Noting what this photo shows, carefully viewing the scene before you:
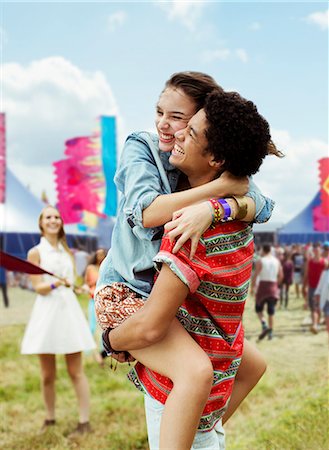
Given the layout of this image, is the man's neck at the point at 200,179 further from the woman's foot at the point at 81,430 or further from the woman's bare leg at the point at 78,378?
the woman's foot at the point at 81,430

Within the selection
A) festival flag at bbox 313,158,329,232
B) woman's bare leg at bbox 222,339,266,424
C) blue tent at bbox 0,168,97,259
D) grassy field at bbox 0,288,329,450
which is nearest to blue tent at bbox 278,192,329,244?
festival flag at bbox 313,158,329,232

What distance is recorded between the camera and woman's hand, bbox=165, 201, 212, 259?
1522 millimetres

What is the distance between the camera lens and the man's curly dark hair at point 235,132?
156cm

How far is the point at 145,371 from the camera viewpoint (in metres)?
1.81

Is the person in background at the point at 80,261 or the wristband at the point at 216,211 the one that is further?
the person in background at the point at 80,261

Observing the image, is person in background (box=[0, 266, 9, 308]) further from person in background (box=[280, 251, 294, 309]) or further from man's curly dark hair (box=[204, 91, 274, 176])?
man's curly dark hair (box=[204, 91, 274, 176])

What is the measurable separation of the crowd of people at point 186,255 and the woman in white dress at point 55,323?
8.24ft

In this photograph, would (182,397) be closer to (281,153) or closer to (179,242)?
(179,242)

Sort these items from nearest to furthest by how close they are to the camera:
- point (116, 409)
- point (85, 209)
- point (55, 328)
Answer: point (55, 328)
point (116, 409)
point (85, 209)

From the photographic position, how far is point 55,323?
4.33m

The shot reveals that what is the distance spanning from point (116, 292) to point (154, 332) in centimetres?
19

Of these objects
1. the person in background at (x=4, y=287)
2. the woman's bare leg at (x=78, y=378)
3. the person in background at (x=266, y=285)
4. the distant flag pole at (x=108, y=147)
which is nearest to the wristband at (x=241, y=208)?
the woman's bare leg at (x=78, y=378)

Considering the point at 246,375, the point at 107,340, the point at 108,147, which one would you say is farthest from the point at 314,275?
the point at 107,340

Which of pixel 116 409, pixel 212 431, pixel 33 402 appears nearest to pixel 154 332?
pixel 212 431
